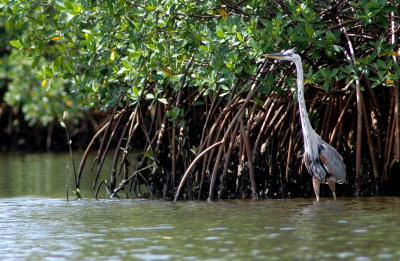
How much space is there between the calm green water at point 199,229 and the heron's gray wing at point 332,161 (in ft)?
0.95

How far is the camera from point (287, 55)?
23.4 feet

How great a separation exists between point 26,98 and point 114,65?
31.3 feet

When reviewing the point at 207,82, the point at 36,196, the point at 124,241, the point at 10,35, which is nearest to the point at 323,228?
the point at 124,241

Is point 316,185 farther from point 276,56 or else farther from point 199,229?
point 199,229

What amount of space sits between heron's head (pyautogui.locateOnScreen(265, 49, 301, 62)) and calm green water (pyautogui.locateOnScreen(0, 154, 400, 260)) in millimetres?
1416

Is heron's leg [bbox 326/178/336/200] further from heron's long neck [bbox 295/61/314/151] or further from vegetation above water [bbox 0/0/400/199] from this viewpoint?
heron's long neck [bbox 295/61/314/151]

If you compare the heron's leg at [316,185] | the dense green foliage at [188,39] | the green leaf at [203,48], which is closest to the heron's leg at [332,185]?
the heron's leg at [316,185]

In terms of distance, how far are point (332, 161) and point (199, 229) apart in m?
2.12

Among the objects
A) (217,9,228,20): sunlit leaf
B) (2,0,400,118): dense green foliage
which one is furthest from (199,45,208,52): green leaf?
(217,9,228,20): sunlit leaf

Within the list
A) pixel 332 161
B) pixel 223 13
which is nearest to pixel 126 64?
pixel 223 13

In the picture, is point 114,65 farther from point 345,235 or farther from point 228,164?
point 345,235

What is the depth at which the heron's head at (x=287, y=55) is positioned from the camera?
23.3ft

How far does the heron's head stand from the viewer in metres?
7.10

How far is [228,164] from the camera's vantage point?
27.4ft
